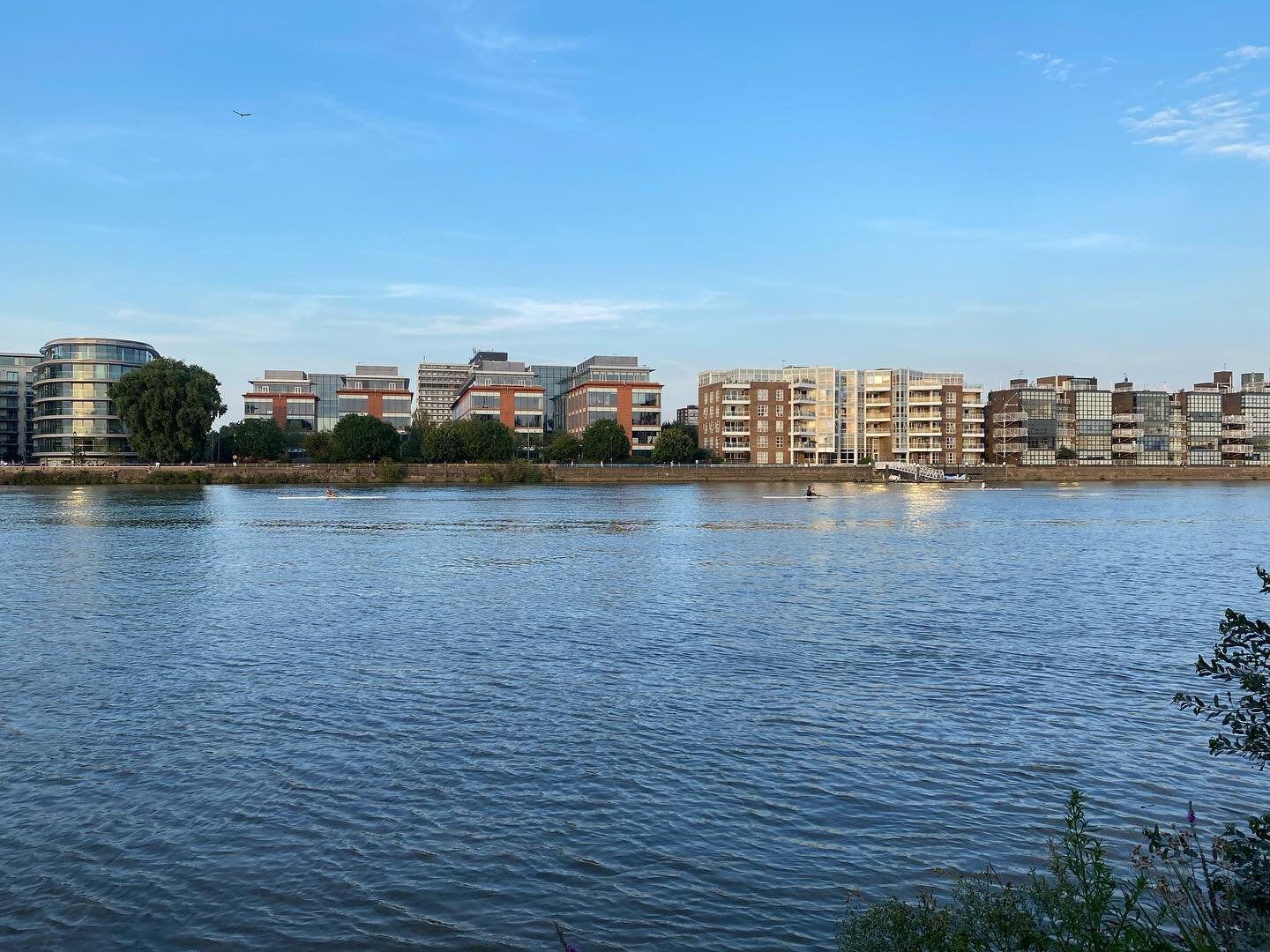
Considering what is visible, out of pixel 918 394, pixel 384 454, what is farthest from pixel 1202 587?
pixel 918 394

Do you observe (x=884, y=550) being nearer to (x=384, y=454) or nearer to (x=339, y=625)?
(x=339, y=625)

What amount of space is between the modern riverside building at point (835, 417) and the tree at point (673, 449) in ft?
41.6

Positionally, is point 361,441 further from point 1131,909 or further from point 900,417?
point 1131,909

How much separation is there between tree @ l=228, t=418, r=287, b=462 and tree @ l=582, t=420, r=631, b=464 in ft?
171

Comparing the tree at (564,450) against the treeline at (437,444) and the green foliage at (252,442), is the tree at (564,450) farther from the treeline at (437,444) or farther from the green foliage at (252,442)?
the green foliage at (252,442)

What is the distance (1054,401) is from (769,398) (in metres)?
59.2

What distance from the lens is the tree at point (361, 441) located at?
502 ft

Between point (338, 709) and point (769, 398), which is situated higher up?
point (769, 398)

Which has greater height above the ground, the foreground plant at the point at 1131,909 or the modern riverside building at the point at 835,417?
the modern riverside building at the point at 835,417

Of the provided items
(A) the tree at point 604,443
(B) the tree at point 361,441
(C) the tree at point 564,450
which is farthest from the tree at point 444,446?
(A) the tree at point 604,443

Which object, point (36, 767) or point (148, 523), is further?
point (148, 523)

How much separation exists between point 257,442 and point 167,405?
94.9 ft

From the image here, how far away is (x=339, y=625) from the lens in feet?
92.0

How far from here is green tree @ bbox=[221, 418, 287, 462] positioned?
164500 millimetres
